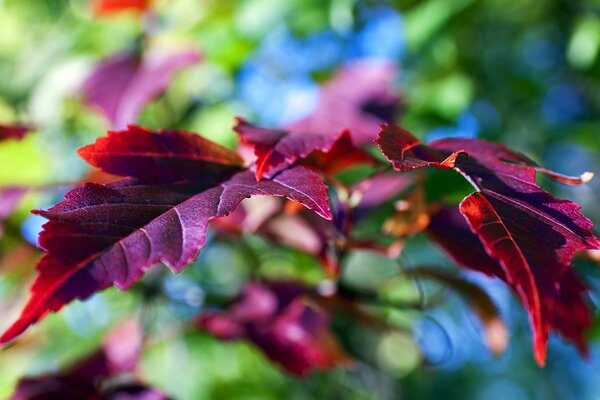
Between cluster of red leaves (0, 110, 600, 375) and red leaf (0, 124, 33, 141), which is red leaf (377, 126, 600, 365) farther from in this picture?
red leaf (0, 124, 33, 141)

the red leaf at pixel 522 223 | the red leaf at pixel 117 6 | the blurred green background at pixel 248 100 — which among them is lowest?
the blurred green background at pixel 248 100

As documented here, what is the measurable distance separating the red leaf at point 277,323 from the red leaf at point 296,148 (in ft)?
0.71

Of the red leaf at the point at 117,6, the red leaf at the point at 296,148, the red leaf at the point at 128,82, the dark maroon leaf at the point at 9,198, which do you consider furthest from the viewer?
the red leaf at the point at 117,6

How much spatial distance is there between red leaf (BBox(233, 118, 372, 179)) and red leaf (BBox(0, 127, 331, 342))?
0.01 metres

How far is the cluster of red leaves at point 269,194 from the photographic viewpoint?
38cm

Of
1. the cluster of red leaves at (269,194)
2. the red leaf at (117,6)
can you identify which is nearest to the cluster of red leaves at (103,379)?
the cluster of red leaves at (269,194)

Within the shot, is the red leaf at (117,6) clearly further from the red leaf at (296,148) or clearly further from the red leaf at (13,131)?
Result: the red leaf at (296,148)

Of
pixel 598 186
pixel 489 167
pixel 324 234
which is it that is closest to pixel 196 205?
pixel 489 167

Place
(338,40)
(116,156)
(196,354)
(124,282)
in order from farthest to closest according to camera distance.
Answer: (338,40), (196,354), (116,156), (124,282)

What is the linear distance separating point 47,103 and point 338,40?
0.61 meters

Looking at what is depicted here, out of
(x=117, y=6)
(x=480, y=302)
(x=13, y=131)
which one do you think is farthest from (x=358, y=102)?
(x=117, y=6)

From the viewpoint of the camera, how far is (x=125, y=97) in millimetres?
912

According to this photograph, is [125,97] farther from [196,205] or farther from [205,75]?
[196,205]

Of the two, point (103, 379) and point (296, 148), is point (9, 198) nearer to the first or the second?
point (103, 379)
